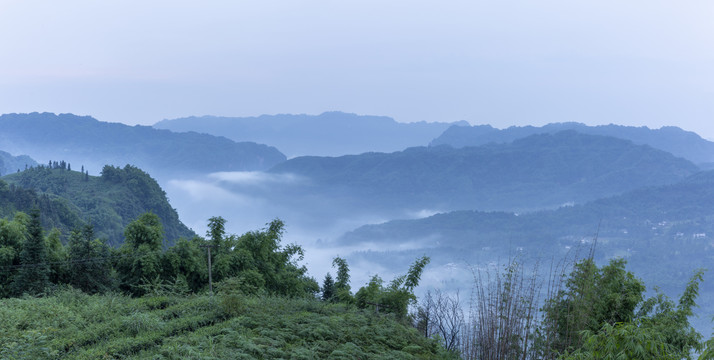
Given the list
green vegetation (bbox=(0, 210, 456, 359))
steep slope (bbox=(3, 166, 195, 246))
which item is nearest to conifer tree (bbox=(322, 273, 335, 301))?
green vegetation (bbox=(0, 210, 456, 359))

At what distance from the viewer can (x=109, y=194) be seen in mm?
94875

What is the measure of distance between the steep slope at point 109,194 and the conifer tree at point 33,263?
60904mm

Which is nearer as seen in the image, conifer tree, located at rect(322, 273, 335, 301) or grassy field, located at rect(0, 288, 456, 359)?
grassy field, located at rect(0, 288, 456, 359)

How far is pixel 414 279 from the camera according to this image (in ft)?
60.8

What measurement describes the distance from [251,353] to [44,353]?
3.74m

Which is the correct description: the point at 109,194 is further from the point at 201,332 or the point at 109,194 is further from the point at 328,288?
the point at 201,332

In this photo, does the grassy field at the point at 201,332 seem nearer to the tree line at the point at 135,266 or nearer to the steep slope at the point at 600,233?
the tree line at the point at 135,266

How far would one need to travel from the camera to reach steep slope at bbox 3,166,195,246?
3201 inches

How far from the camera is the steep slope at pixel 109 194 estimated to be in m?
81.3

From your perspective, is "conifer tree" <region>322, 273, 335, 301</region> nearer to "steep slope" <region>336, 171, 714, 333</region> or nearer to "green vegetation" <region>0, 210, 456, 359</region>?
"green vegetation" <region>0, 210, 456, 359</region>

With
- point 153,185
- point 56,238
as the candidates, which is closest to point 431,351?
point 56,238

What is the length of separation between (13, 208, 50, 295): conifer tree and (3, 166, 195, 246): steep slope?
6090 cm

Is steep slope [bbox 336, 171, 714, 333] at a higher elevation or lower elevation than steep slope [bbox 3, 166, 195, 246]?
lower

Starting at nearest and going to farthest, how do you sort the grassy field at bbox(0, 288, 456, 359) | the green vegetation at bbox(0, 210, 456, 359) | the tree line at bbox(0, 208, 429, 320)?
the grassy field at bbox(0, 288, 456, 359)
the green vegetation at bbox(0, 210, 456, 359)
the tree line at bbox(0, 208, 429, 320)
